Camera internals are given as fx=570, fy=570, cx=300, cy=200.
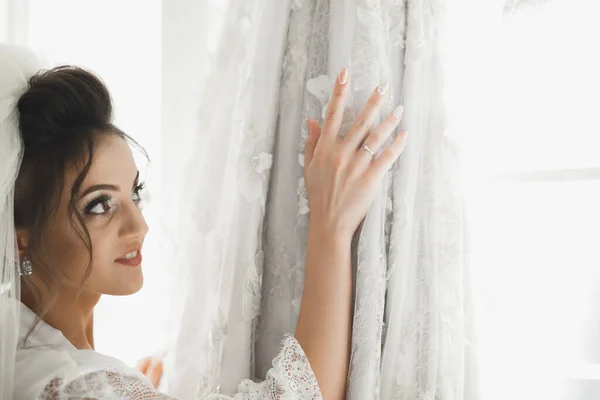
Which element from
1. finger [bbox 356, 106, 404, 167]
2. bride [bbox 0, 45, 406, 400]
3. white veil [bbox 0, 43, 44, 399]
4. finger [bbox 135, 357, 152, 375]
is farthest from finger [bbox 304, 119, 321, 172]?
finger [bbox 135, 357, 152, 375]

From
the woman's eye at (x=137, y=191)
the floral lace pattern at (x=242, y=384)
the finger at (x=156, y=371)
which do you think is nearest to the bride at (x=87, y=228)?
the floral lace pattern at (x=242, y=384)

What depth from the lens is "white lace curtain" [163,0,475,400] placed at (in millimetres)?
1060

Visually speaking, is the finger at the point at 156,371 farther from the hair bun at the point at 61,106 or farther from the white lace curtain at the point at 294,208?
the hair bun at the point at 61,106

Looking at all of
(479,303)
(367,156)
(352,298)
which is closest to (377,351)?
(352,298)

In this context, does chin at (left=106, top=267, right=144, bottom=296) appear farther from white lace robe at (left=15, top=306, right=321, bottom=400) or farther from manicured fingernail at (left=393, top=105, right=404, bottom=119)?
manicured fingernail at (left=393, top=105, right=404, bottom=119)

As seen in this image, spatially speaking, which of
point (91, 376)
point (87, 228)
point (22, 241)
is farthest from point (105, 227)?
point (91, 376)

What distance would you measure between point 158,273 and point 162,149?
1.00ft

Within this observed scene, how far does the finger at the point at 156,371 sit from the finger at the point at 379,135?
Answer: 700 millimetres

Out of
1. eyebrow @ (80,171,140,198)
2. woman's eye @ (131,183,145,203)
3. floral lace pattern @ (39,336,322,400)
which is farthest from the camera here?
woman's eye @ (131,183,145,203)

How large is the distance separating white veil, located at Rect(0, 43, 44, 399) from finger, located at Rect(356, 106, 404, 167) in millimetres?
624

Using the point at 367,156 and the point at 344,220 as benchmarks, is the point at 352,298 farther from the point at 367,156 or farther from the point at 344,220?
the point at 367,156

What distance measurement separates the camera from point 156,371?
1.35 meters

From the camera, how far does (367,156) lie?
106 centimetres

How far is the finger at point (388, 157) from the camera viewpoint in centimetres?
105
